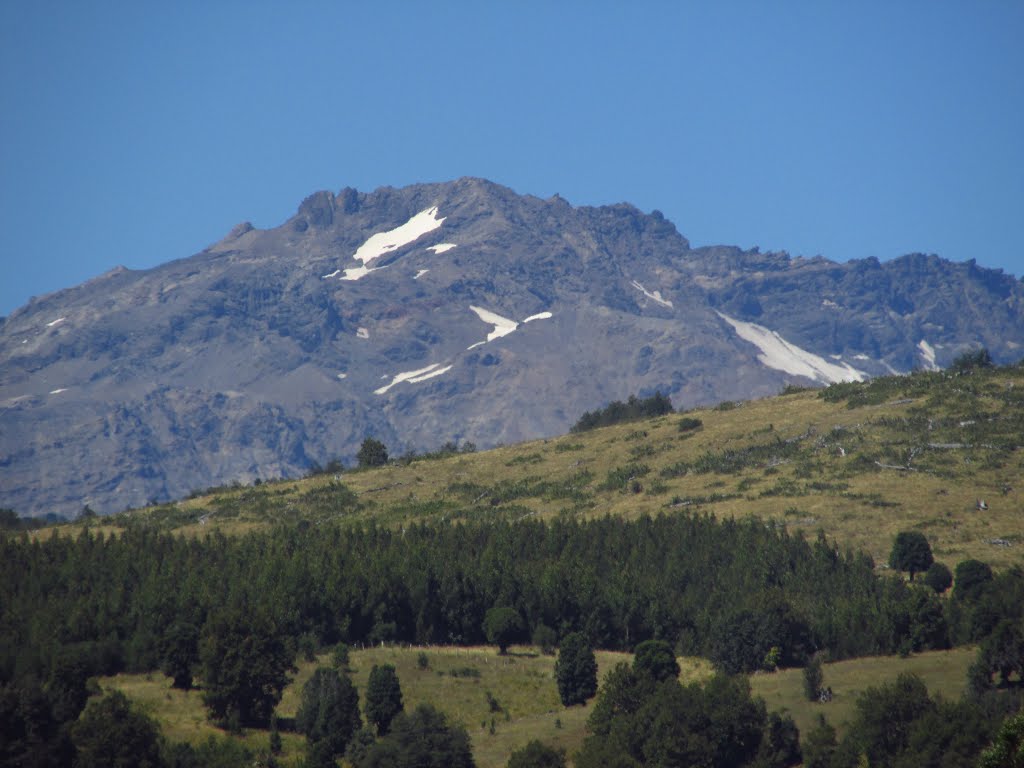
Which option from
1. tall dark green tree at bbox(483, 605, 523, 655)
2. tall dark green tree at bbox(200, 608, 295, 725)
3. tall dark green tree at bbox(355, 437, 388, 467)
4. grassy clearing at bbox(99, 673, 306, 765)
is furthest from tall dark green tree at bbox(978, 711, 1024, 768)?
tall dark green tree at bbox(355, 437, 388, 467)

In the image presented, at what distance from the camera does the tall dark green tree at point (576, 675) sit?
80.4 m

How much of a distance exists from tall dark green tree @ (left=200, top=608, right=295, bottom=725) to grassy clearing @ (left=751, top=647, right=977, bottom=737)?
88.5 ft

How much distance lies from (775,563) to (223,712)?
41873 mm

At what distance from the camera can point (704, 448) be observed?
5374 inches

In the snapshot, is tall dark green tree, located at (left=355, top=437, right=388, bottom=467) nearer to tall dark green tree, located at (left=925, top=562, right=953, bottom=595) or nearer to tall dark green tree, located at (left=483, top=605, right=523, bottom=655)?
tall dark green tree, located at (left=483, top=605, right=523, bottom=655)

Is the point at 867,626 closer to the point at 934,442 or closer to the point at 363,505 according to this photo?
the point at 934,442

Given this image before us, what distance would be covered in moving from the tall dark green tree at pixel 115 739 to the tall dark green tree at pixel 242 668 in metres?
7.68

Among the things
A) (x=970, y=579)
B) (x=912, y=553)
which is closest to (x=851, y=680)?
(x=970, y=579)

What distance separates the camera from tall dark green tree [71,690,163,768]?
6594cm

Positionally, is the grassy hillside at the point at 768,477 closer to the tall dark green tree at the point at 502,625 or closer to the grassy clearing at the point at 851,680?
the grassy clearing at the point at 851,680

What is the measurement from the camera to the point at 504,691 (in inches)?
3246

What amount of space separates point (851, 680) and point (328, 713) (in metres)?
29.1

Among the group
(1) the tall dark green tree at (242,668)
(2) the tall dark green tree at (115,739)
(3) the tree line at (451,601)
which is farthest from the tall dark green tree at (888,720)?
(2) the tall dark green tree at (115,739)

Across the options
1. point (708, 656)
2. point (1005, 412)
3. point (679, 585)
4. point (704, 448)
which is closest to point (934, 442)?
point (1005, 412)
